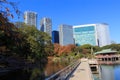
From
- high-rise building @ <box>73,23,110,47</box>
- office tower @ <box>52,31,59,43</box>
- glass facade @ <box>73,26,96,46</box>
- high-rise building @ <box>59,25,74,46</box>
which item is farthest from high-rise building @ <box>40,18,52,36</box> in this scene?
high-rise building @ <box>73,23,110,47</box>

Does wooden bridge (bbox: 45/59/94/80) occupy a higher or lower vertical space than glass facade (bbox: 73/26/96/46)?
lower

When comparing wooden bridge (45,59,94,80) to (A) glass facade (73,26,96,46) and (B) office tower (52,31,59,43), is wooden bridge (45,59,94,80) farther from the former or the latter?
(B) office tower (52,31,59,43)

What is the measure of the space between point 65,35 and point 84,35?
598 inches

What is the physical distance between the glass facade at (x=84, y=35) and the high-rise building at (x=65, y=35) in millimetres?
4058

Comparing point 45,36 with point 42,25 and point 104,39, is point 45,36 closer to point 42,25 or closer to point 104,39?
point 42,25

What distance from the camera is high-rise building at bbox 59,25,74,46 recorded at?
481ft

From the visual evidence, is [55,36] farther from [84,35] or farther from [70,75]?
[70,75]

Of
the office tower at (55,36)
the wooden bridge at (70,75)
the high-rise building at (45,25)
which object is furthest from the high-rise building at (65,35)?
the wooden bridge at (70,75)

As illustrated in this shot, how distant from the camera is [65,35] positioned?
5974 inches

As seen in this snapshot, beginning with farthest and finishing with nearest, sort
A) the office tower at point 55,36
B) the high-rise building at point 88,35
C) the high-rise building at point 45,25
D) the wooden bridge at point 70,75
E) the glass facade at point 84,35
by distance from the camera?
the office tower at point 55,36, the high-rise building at point 88,35, the glass facade at point 84,35, the high-rise building at point 45,25, the wooden bridge at point 70,75

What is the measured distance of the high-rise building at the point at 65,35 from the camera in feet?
481

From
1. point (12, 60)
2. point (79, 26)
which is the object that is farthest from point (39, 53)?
point (79, 26)

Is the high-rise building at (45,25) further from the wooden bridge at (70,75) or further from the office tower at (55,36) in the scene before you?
the wooden bridge at (70,75)

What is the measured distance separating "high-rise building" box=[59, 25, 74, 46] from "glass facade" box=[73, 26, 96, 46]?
4058 mm
